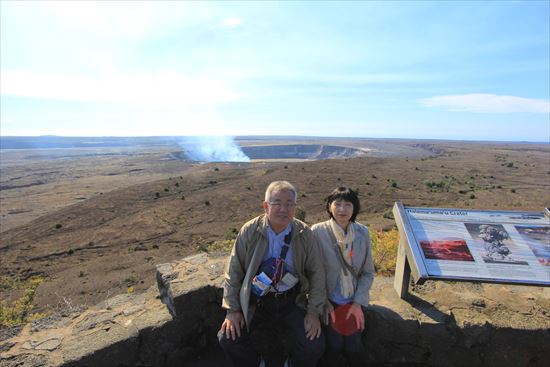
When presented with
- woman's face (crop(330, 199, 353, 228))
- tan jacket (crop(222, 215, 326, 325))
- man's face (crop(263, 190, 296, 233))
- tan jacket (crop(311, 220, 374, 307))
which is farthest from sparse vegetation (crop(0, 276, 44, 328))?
woman's face (crop(330, 199, 353, 228))

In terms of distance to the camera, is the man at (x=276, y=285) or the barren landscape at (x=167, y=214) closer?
the man at (x=276, y=285)

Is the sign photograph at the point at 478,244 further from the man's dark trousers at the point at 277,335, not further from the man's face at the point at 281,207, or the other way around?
the man's face at the point at 281,207

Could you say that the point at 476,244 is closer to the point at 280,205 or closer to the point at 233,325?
the point at 280,205

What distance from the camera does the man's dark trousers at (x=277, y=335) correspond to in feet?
9.30

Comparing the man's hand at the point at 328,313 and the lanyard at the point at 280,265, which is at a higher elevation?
the lanyard at the point at 280,265

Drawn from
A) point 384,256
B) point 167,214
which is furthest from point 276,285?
point 167,214

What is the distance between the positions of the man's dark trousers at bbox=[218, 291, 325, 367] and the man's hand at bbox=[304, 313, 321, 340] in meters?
0.04

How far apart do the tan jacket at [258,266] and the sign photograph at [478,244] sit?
92 cm

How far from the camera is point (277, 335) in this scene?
3037 mm

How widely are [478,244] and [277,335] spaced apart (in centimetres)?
209

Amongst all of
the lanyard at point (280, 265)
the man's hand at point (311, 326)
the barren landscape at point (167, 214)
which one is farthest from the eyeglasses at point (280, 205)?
the barren landscape at point (167, 214)

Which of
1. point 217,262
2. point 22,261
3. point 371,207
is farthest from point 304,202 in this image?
point 217,262

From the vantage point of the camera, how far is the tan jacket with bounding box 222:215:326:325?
9.30 feet

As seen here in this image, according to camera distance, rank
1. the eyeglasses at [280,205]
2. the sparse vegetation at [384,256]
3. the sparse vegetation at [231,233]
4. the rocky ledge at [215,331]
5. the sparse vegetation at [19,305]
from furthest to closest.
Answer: the sparse vegetation at [231,233] < the sparse vegetation at [19,305] < the sparse vegetation at [384,256] < the rocky ledge at [215,331] < the eyeglasses at [280,205]
